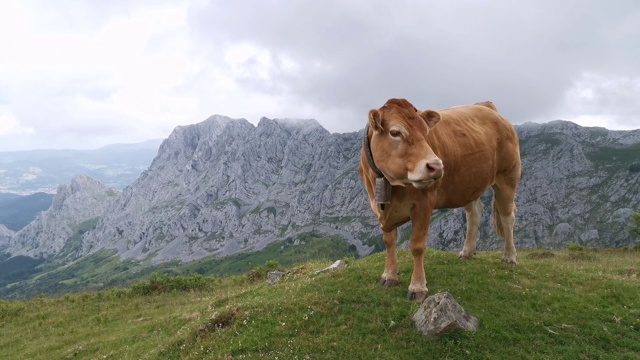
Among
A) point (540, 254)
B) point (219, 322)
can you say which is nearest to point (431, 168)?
point (219, 322)

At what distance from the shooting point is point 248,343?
31.8 ft

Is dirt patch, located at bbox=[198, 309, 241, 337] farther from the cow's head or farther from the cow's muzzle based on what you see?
the cow's muzzle

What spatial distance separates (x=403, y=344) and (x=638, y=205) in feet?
774

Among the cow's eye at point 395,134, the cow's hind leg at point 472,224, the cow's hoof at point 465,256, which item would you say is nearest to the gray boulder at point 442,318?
the cow's eye at point 395,134

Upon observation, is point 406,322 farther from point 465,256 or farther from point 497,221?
point 497,221

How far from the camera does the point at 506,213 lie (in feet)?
44.8

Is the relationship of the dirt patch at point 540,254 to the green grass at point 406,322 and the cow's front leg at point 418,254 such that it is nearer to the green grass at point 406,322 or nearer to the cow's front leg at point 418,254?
the green grass at point 406,322

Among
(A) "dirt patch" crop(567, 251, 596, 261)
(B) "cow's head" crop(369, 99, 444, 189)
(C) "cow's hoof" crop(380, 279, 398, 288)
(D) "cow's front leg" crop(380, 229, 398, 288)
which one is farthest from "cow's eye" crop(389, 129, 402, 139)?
(A) "dirt patch" crop(567, 251, 596, 261)

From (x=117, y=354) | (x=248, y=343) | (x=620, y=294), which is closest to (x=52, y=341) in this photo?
(x=117, y=354)

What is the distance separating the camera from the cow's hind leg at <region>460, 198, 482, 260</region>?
46.1 feet

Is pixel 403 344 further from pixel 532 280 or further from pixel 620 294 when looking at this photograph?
pixel 620 294

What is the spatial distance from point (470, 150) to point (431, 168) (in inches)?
164

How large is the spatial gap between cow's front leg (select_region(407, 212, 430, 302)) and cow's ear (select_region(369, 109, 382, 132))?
2.82m

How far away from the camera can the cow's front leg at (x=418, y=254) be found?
10383 mm
